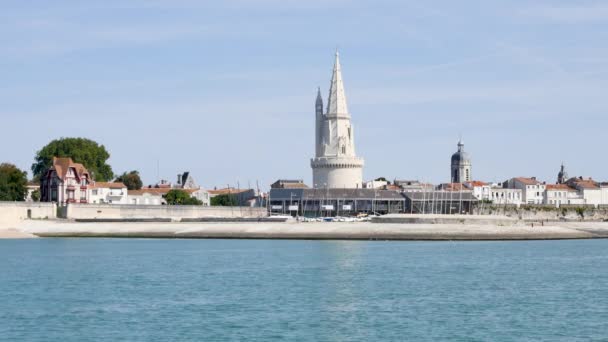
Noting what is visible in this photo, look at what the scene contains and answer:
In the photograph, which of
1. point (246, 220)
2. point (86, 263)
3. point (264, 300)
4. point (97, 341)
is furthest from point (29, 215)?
point (97, 341)

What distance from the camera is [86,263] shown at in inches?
2783

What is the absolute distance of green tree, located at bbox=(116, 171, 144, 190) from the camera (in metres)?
179

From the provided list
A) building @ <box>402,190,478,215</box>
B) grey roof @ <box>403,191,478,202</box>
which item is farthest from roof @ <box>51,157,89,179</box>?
grey roof @ <box>403,191,478,202</box>

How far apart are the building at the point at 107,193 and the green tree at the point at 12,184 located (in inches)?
353

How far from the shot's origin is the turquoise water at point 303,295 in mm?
40312

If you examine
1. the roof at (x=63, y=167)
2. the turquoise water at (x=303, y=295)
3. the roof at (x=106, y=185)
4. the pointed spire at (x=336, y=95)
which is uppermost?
the pointed spire at (x=336, y=95)

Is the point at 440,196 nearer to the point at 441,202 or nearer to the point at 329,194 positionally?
the point at 441,202

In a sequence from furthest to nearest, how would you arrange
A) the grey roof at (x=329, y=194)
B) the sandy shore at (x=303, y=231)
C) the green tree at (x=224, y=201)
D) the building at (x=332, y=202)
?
the green tree at (x=224, y=201)
the grey roof at (x=329, y=194)
the building at (x=332, y=202)
the sandy shore at (x=303, y=231)

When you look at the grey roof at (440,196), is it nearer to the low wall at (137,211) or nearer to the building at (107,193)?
the low wall at (137,211)

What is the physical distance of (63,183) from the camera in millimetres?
131000

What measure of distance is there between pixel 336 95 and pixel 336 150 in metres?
8.47

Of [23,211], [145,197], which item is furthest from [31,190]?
[23,211]

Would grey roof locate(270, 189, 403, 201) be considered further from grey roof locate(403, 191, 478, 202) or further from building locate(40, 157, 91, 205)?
building locate(40, 157, 91, 205)

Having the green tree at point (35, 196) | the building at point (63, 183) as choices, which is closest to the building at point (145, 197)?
the green tree at point (35, 196)
